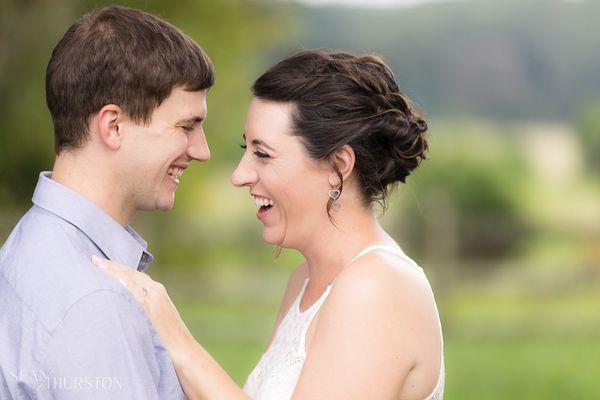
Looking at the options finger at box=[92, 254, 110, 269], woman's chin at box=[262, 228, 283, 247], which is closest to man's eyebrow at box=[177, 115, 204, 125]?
finger at box=[92, 254, 110, 269]

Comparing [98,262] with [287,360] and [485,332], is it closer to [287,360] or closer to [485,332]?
[287,360]

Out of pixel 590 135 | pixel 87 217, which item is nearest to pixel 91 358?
pixel 87 217

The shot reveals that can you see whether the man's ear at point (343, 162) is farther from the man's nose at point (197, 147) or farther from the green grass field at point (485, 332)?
the green grass field at point (485, 332)

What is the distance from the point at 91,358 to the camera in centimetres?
214

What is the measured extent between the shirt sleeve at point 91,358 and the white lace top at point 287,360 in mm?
823

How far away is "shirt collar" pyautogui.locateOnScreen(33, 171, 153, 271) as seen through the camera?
7.80 feet

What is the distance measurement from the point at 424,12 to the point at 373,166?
34.1 metres

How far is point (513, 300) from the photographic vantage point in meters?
16.5

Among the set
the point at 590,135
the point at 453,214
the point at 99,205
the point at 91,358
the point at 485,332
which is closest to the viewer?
the point at 91,358

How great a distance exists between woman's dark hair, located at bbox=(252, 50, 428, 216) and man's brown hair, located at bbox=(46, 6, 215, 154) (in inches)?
18.5

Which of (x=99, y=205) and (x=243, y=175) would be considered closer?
(x=99, y=205)

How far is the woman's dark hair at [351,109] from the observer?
2.88 meters

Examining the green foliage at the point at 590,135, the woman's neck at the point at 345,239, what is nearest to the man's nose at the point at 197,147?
the woman's neck at the point at 345,239

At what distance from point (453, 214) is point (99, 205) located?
1375 centimetres
